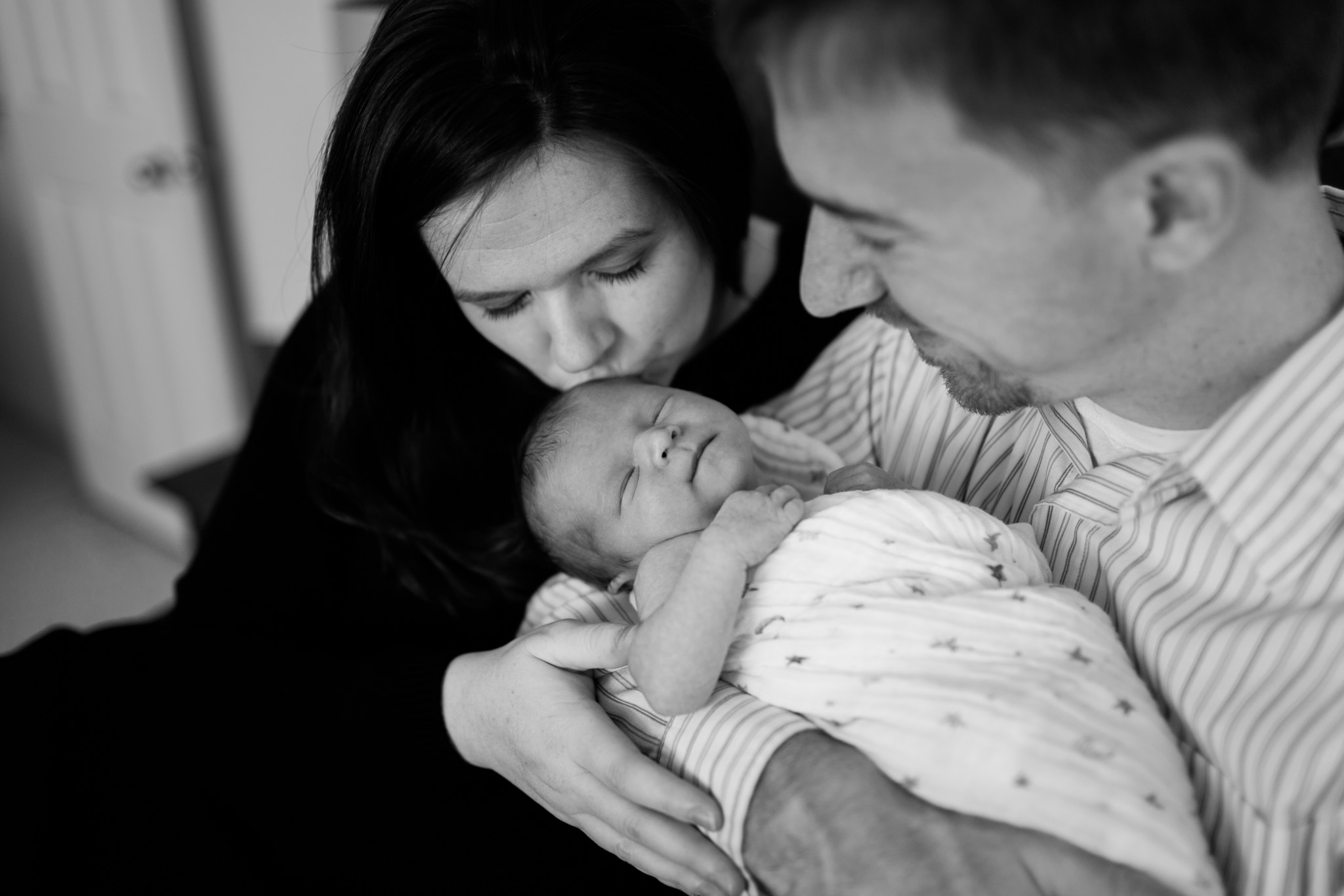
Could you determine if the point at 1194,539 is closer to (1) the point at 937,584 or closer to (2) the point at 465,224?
(1) the point at 937,584

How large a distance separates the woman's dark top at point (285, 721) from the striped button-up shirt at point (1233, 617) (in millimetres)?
315

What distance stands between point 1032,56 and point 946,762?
583mm

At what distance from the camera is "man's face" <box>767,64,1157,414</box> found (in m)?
0.86

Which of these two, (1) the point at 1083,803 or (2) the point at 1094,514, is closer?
(1) the point at 1083,803

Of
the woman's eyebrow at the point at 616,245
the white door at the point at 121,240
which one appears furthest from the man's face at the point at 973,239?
the white door at the point at 121,240

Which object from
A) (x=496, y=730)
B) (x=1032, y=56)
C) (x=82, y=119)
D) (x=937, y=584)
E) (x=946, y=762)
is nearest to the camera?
(x=1032, y=56)

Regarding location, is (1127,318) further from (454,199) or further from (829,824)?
(454,199)

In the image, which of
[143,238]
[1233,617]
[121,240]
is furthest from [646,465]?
[121,240]

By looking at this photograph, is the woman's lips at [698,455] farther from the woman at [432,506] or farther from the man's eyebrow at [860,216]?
the man's eyebrow at [860,216]

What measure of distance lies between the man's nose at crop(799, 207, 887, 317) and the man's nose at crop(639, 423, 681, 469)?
24 cm

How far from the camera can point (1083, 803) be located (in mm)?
862

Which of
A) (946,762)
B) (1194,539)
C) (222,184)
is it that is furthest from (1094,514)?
(222,184)

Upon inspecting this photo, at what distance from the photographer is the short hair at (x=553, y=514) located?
4.29 ft

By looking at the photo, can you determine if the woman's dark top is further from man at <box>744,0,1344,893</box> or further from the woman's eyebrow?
man at <box>744,0,1344,893</box>
